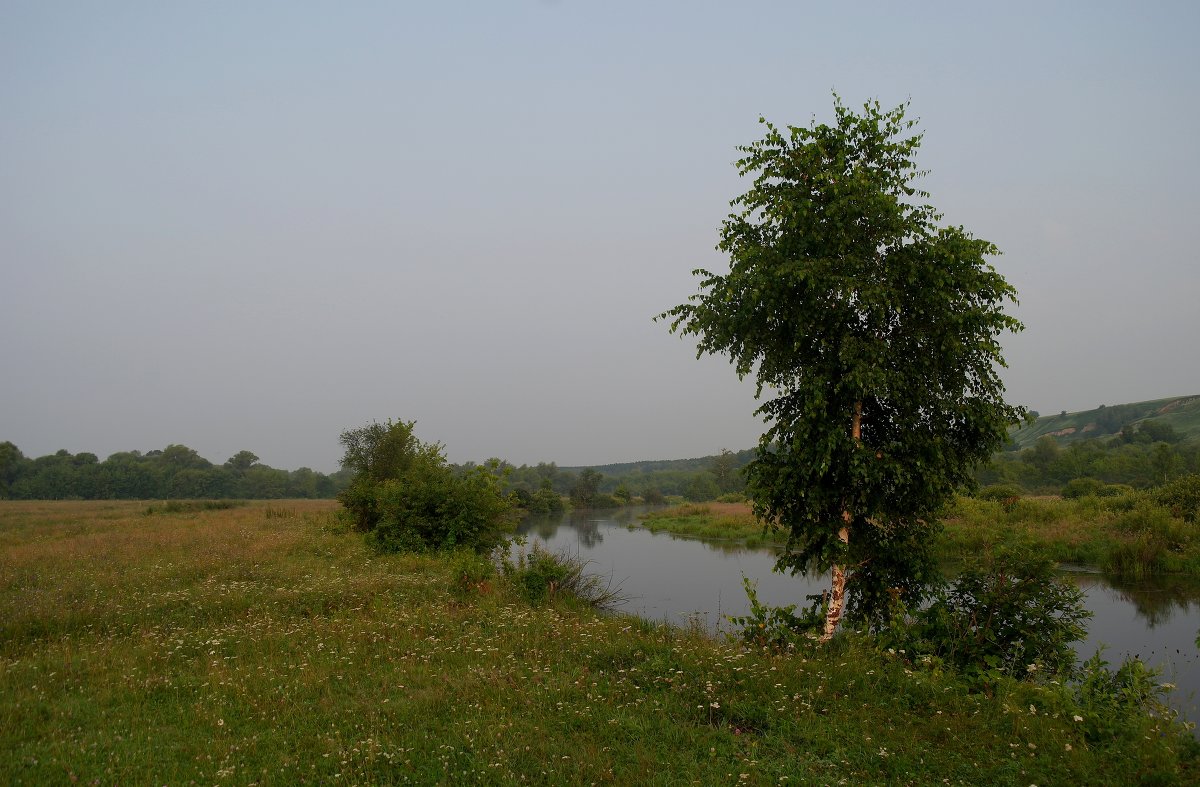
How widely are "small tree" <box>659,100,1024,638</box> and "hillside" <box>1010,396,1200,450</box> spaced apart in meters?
140

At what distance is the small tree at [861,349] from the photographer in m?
8.02

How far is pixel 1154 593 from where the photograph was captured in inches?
645

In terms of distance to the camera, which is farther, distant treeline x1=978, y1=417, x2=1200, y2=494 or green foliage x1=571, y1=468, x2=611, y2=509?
green foliage x1=571, y1=468, x2=611, y2=509

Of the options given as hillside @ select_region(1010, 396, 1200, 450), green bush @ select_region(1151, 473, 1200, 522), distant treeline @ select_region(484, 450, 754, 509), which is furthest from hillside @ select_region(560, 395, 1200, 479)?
green bush @ select_region(1151, 473, 1200, 522)

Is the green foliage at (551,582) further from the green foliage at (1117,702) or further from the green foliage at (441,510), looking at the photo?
the green foliage at (1117,702)

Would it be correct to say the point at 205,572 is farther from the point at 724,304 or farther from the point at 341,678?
the point at 724,304

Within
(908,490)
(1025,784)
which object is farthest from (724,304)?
(1025,784)

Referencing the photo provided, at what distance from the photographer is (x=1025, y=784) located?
178 inches

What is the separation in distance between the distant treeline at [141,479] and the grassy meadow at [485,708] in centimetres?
8774

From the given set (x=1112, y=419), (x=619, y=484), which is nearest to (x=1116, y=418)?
(x=1112, y=419)

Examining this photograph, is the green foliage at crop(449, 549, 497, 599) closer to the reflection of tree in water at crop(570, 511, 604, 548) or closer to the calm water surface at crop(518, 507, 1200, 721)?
the calm water surface at crop(518, 507, 1200, 721)

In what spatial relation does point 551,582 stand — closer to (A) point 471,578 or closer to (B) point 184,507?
(A) point 471,578

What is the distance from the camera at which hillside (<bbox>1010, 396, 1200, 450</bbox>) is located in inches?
5010

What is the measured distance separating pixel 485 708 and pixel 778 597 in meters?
12.9
